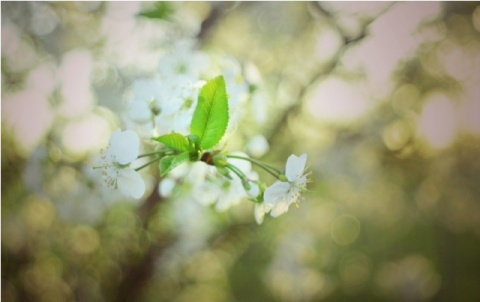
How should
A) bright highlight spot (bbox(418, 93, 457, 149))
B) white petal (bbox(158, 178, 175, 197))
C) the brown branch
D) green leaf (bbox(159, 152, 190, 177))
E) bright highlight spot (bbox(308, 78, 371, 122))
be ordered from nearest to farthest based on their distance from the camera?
green leaf (bbox(159, 152, 190, 177))
white petal (bbox(158, 178, 175, 197))
the brown branch
bright highlight spot (bbox(308, 78, 371, 122))
bright highlight spot (bbox(418, 93, 457, 149))

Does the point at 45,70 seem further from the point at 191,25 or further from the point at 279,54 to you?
the point at 279,54

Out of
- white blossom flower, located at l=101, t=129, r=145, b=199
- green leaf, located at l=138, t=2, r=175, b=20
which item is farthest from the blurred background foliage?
white blossom flower, located at l=101, t=129, r=145, b=199

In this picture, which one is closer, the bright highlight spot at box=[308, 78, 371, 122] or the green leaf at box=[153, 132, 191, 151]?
the green leaf at box=[153, 132, 191, 151]

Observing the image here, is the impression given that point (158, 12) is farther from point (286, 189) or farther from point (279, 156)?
point (279, 156)

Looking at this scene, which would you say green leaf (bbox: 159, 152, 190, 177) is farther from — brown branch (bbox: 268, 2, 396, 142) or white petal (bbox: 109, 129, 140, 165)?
brown branch (bbox: 268, 2, 396, 142)

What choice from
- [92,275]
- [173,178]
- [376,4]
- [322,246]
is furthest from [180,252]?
[173,178]

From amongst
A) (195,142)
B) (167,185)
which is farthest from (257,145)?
(195,142)
